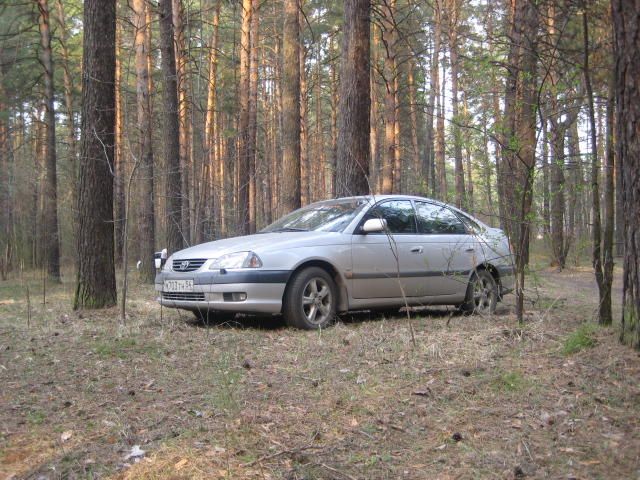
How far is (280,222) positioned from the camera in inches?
298

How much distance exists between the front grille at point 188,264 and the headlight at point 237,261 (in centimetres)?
21

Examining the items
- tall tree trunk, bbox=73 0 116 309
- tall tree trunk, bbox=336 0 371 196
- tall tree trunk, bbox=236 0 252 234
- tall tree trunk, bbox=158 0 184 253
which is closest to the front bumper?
tall tree trunk, bbox=73 0 116 309

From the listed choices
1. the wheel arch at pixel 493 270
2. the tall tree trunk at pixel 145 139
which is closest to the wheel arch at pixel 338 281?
the wheel arch at pixel 493 270

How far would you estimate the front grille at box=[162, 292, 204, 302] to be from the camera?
618cm

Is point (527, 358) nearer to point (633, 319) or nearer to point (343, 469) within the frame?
point (633, 319)

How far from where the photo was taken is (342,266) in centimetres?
652

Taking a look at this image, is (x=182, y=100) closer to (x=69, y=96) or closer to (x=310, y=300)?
(x=69, y=96)

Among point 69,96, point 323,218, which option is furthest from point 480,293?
point 69,96

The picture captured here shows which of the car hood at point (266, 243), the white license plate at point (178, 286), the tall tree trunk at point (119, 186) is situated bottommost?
the white license plate at point (178, 286)

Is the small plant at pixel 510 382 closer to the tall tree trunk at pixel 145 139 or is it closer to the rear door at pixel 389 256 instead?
the rear door at pixel 389 256

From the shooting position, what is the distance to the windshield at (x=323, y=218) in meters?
6.85

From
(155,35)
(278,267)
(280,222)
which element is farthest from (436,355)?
(155,35)

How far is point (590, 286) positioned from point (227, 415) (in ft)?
39.4

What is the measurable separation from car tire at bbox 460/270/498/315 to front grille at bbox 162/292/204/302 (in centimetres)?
342
